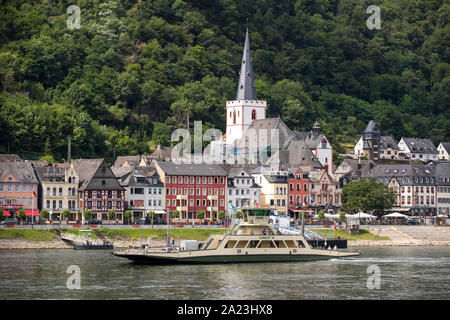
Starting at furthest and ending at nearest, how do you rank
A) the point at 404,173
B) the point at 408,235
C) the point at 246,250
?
the point at 404,173
the point at 408,235
the point at 246,250

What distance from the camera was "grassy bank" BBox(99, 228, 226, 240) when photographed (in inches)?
4286

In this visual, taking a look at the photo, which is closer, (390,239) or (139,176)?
(390,239)

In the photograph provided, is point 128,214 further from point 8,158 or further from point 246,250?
point 246,250

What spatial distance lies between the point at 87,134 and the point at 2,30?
4792 centimetres

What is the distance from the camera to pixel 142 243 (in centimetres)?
10744

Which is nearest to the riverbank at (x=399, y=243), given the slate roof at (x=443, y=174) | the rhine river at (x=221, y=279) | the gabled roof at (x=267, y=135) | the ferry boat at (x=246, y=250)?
the rhine river at (x=221, y=279)

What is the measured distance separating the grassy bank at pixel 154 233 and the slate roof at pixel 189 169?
1626 cm

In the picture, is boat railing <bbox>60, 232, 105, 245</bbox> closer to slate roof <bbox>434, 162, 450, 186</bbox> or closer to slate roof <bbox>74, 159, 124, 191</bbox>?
slate roof <bbox>74, 159, 124, 191</bbox>

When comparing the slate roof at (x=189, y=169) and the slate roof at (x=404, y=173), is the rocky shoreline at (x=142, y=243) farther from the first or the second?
the slate roof at (x=404, y=173)

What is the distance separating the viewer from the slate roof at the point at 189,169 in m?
130

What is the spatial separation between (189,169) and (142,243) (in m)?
25.3

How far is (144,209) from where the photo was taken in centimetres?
12738

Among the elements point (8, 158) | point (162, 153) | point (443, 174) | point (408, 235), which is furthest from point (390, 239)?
point (8, 158)
